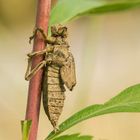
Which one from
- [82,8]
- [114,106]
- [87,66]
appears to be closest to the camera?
[114,106]

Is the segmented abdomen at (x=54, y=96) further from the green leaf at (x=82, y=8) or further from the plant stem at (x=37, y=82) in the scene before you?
the green leaf at (x=82, y=8)

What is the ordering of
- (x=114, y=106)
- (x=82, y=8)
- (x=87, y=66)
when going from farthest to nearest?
(x=87, y=66) < (x=82, y=8) < (x=114, y=106)

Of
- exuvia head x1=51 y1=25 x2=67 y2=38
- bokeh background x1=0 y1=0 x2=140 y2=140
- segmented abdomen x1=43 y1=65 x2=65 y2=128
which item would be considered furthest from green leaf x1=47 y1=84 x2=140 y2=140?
bokeh background x1=0 y1=0 x2=140 y2=140

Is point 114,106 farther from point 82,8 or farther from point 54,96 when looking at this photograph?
point 82,8

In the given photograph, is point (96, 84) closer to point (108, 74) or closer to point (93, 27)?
point (108, 74)

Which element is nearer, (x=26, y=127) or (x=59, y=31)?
(x=26, y=127)

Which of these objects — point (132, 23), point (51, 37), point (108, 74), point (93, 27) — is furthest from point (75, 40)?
point (51, 37)

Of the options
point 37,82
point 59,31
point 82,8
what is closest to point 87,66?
point 82,8
